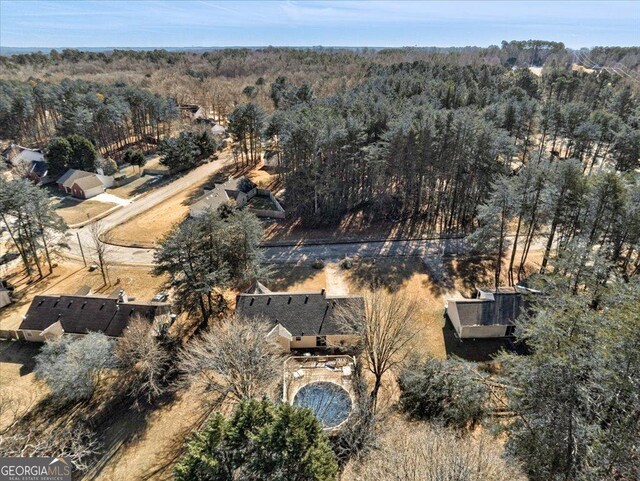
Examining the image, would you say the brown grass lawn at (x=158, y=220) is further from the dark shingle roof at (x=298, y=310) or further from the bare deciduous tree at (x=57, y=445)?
the bare deciduous tree at (x=57, y=445)

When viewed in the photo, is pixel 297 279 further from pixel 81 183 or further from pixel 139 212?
pixel 81 183

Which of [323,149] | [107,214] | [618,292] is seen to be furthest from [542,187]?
[107,214]

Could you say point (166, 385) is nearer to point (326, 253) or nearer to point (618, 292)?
point (326, 253)

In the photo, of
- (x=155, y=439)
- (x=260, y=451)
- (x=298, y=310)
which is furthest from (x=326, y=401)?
(x=155, y=439)

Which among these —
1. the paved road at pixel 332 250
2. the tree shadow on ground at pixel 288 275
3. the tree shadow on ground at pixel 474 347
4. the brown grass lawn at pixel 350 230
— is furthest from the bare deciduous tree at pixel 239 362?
the brown grass lawn at pixel 350 230

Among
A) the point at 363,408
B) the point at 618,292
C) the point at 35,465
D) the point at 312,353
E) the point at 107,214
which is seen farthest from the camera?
the point at 107,214

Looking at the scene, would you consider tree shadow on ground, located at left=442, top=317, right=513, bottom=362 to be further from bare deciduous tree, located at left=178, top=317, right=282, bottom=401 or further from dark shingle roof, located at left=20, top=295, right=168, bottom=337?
dark shingle roof, located at left=20, top=295, right=168, bottom=337

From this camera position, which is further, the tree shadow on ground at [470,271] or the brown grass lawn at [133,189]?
the brown grass lawn at [133,189]
